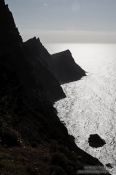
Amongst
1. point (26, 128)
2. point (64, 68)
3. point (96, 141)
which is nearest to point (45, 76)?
point (64, 68)

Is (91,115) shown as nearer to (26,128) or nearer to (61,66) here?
(61,66)

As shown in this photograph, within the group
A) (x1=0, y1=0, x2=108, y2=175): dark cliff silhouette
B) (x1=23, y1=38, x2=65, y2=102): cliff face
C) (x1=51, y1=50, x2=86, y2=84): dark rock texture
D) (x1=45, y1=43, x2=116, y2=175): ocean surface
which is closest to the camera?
(x1=0, y1=0, x2=108, y2=175): dark cliff silhouette

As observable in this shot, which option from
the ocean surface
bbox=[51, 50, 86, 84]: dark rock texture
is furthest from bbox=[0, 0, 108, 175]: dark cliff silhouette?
bbox=[51, 50, 86, 84]: dark rock texture

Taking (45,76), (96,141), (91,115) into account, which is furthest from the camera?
(45,76)

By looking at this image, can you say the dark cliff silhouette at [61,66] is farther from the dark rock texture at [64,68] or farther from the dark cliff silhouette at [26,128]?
the dark cliff silhouette at [26,128]

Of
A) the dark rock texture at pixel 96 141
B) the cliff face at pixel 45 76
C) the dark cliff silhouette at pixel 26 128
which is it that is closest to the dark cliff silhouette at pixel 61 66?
the cliff face at pixel 45 76

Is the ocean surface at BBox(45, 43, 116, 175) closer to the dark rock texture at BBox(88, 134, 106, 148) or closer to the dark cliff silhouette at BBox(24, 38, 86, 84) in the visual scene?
the dark rock texture at BBox(88, 134, 106, 148)

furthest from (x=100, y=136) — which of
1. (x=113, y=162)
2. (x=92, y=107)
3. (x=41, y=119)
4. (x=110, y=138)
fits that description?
(x=92, y=107)

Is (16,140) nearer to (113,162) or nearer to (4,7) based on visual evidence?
(113,162)
